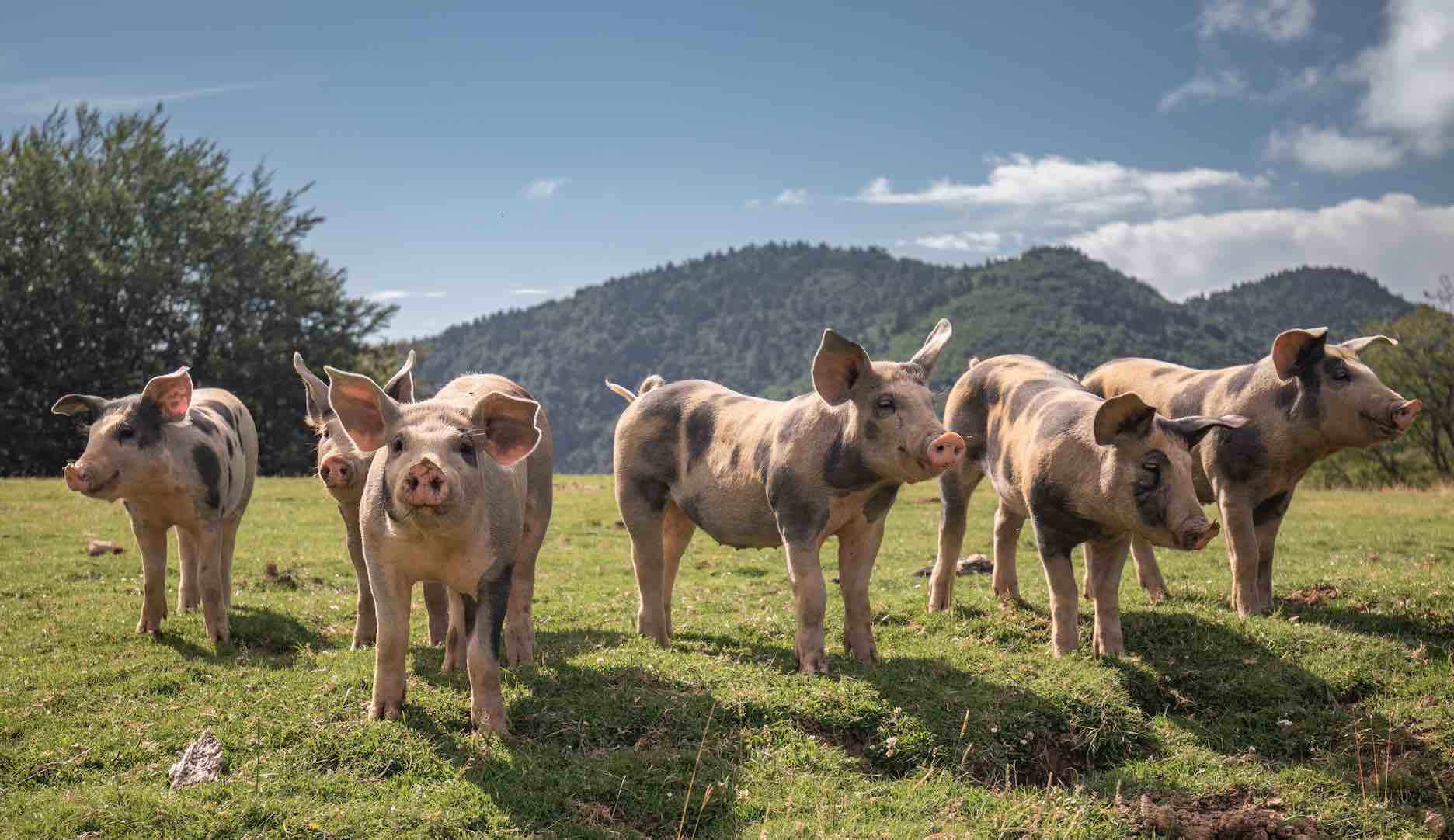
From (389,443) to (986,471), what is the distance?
18.9 ft

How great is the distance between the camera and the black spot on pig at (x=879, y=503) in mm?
8070

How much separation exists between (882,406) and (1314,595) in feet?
18.9

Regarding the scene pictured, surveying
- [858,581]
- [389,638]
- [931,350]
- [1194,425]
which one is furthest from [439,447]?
[1194,425]

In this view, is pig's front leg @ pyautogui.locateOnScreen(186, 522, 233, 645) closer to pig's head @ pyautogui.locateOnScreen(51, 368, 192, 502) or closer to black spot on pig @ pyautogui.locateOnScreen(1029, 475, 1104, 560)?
pig's head @ pyautogui.locateOnScreen(51, 368, 192, 502)

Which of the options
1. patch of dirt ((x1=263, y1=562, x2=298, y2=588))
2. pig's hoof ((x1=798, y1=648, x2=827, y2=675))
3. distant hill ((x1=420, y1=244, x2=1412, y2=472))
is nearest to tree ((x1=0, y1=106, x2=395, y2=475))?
patch of dirt ((x1=263, y1=562, x2=298, y2=588))

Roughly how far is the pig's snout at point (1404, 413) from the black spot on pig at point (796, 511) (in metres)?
5.36

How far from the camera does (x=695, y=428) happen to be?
902cm

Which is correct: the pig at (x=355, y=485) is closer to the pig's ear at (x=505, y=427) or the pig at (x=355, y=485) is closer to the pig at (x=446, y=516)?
the pig at (x=446, y=516)

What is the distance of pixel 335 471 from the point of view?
25.8 feet

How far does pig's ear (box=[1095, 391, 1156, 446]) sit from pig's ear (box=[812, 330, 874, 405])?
1737 mm

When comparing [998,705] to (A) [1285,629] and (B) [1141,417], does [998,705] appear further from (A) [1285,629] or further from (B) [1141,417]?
(A) [1285,629]

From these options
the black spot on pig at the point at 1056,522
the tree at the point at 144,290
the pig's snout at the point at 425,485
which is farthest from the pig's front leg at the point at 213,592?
the tree at the point at 144,290

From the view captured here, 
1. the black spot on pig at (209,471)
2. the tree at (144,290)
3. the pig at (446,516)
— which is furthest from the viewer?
the tree at (144,290)

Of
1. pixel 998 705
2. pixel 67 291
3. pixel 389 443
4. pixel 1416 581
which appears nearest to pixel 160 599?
pixel 389 443
